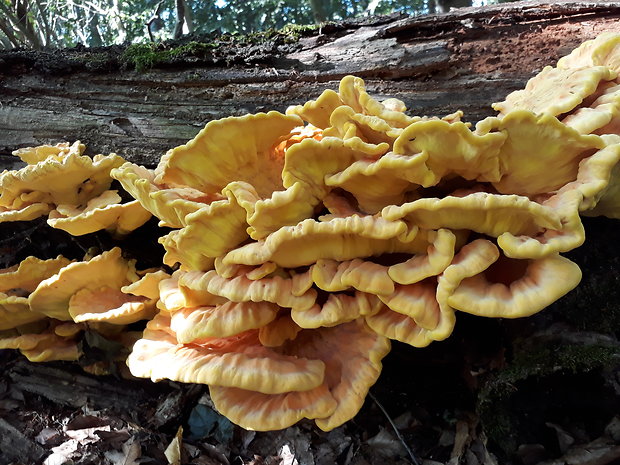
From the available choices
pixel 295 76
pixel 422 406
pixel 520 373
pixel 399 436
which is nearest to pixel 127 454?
pixel 399 436

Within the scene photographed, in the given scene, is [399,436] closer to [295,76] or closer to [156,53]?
[295,76]

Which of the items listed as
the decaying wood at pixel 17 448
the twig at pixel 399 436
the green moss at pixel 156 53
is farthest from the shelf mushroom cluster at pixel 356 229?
the green moss at pixel 156 53

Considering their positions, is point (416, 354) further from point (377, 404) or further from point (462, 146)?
point (462, 146)

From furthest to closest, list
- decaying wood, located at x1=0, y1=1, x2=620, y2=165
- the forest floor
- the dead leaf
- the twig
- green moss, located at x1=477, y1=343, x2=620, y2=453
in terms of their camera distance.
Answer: decaying wood, located at x1=0, y1=1, x2=620, y2=165
the dead leaf
the twig
the forest floor
green moss, located at x1=477, y1=343, x2=620, y2=453

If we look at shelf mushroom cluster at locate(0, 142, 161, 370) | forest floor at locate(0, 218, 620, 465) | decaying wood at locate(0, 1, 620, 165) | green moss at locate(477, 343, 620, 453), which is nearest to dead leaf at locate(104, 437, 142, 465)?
forest floor at locate(0, 218, 620, 465)

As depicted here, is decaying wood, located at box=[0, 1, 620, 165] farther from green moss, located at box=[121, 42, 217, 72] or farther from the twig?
the twig

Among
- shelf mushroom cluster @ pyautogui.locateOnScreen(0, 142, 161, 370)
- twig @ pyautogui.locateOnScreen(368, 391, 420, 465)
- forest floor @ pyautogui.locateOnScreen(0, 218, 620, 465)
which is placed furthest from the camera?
twig @ pyautogui.locateOnScreen(368, 391, 420, 465)
